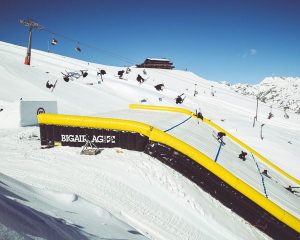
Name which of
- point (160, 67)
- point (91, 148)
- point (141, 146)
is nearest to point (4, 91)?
point (91, 148)

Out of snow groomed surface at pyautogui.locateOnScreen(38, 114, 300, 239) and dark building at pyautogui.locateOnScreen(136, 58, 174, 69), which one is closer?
snow groomed surface at pyautogui.locateOnScreen(38, 114, 300, 239)

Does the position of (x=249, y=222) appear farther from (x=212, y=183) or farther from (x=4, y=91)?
(x=4, y=91)

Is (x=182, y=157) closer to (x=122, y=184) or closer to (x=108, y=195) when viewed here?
(x=122, y=184)

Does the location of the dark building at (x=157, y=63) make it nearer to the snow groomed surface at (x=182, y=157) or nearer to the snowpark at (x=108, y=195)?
the snowpark at (x=108, y=195)

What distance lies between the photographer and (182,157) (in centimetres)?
665

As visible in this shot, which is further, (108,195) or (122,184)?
(122,184)

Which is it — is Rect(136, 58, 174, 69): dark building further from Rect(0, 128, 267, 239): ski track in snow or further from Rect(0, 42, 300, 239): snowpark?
Rect(0, 128, 267, 239): ski track in snow

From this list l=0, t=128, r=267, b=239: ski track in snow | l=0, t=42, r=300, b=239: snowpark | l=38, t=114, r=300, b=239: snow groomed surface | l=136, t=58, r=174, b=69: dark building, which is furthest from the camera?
l=136, t=58, r=174, b=69: dark building

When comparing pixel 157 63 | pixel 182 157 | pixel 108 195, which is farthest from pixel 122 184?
pixel 157 63

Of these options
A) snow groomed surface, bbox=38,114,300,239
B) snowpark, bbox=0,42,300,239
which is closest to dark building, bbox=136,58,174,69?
snowpark, bbox=0,42,300,239

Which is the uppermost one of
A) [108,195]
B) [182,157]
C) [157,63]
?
[157,63]

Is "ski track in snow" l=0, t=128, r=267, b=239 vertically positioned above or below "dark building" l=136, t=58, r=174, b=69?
below

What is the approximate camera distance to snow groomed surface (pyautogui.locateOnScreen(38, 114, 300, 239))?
6.17 meters

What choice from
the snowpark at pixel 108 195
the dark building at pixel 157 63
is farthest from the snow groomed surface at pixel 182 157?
the dark building at pixel 157 63
